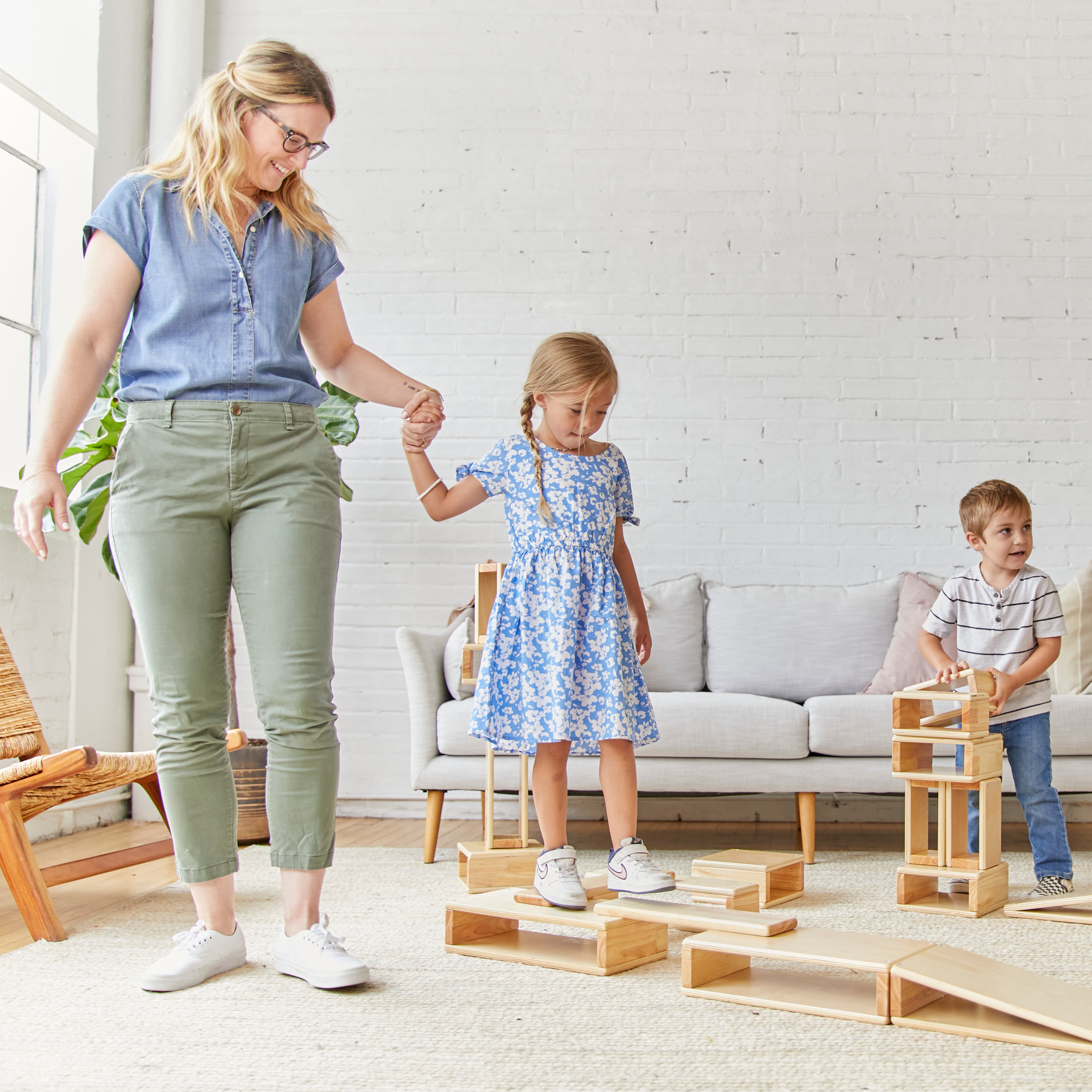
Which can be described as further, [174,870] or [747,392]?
[747,392]

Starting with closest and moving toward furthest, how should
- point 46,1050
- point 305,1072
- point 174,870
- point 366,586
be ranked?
point 305,1072 < point 46,1050 < point 174,870 < point 366,586

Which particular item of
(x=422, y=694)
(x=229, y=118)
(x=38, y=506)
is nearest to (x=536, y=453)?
(x=229, y=118)

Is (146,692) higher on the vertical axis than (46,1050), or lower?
higher

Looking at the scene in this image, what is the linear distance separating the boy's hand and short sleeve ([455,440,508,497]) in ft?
3.43

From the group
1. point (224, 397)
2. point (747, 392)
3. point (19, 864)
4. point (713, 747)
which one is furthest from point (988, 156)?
point (19, 864)

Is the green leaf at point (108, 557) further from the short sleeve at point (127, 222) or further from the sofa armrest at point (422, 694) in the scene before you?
the short sleeve at point (127, 222)

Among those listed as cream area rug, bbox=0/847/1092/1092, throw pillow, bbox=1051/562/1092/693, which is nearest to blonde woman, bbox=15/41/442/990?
cream area rug, bbox=0/847/1092/1092

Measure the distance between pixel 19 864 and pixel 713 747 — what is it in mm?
1748

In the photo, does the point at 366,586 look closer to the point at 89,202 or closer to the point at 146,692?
the point at 146,692

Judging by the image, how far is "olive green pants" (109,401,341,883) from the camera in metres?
1.63

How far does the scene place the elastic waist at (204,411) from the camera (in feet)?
5.35

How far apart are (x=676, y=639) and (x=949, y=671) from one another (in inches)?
49.0

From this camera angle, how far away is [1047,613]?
2.59 metres

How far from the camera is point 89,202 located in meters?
3.74
